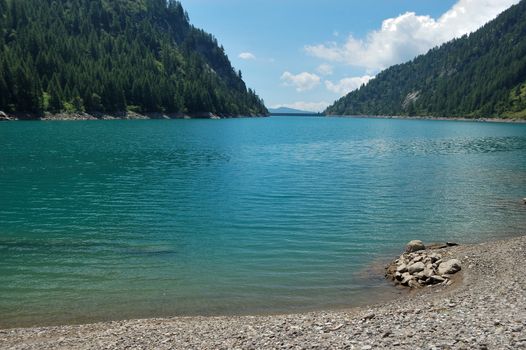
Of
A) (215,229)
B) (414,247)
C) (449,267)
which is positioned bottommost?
(215,229)

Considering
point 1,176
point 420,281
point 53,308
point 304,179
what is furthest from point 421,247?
point 1,176

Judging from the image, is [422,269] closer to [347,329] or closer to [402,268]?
[402,268]

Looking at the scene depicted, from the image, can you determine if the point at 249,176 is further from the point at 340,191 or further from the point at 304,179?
the point at 340,191

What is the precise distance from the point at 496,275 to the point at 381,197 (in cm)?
2370

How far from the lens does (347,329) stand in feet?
46.5

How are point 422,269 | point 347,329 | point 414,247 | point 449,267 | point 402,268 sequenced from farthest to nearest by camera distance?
point 414,247
point 402,268
point 422,269
point 449,267
point 347,329

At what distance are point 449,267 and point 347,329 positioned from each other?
35.3 feet

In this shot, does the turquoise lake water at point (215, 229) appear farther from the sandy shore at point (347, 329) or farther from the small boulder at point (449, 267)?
the small boulder at point (449, 267)

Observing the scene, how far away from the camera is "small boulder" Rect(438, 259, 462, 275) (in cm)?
2228

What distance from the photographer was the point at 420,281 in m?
22.0

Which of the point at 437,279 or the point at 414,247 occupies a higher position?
the point at 414,247

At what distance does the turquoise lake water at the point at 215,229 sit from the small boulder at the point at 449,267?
3.27m

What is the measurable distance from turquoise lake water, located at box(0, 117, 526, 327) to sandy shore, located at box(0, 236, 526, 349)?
2.11 m

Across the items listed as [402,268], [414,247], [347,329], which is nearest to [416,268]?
[402,268]
